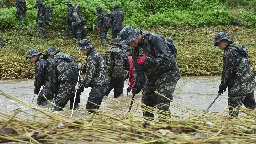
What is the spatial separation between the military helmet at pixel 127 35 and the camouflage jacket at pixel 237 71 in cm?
166

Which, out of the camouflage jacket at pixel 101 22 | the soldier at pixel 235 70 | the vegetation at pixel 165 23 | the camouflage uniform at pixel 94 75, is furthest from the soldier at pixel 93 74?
the camouflage jacket at pixel 101 22

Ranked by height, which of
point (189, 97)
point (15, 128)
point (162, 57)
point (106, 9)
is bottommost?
point (189, 97)

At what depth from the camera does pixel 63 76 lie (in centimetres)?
876

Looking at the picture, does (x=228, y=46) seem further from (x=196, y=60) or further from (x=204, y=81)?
(x=196, y=60)

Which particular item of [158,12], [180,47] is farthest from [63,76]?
[158,12]

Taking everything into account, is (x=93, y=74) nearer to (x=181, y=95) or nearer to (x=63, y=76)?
(x=63, y=76)

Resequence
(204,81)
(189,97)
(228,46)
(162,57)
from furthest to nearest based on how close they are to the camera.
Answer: (204,81), (189,97), (228,46), (162,57)

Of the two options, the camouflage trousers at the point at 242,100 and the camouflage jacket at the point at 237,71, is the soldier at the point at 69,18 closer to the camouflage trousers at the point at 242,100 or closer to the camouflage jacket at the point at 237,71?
the camouflage trousers at the point at 242,100

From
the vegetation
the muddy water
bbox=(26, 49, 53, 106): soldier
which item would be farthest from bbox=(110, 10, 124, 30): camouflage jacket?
bbox=(26, 49, 53, 106): soldier

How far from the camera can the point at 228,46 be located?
22.5 feet

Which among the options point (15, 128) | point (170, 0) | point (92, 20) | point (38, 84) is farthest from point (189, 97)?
point (170, 0)

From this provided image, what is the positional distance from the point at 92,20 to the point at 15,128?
20743 millimetres

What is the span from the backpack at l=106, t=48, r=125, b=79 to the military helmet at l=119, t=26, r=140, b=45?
14.4ft

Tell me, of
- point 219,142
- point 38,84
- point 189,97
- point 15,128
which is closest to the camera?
point 219,142
